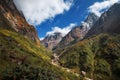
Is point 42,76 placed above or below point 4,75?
below

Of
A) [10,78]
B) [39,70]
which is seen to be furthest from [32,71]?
[10,78]

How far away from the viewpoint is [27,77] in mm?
118812

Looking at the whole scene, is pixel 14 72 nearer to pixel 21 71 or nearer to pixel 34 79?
pixel 21 71

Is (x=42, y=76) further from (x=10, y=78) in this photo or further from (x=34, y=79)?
(x=10, y=78)

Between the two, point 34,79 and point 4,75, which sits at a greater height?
point 4,75

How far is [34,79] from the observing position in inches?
4700

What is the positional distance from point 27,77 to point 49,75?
13.4 meters

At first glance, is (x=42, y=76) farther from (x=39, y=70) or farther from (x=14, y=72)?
(x=14, y=72)

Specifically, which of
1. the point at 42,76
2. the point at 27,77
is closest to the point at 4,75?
the point at 27,77

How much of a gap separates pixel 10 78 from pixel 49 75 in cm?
2211

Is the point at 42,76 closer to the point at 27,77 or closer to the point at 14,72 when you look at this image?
the point at 27,77

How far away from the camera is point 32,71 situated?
123 m

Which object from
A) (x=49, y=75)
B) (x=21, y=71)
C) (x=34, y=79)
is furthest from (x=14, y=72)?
(x=49, y=75)

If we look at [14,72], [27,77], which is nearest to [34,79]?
[27,77]
